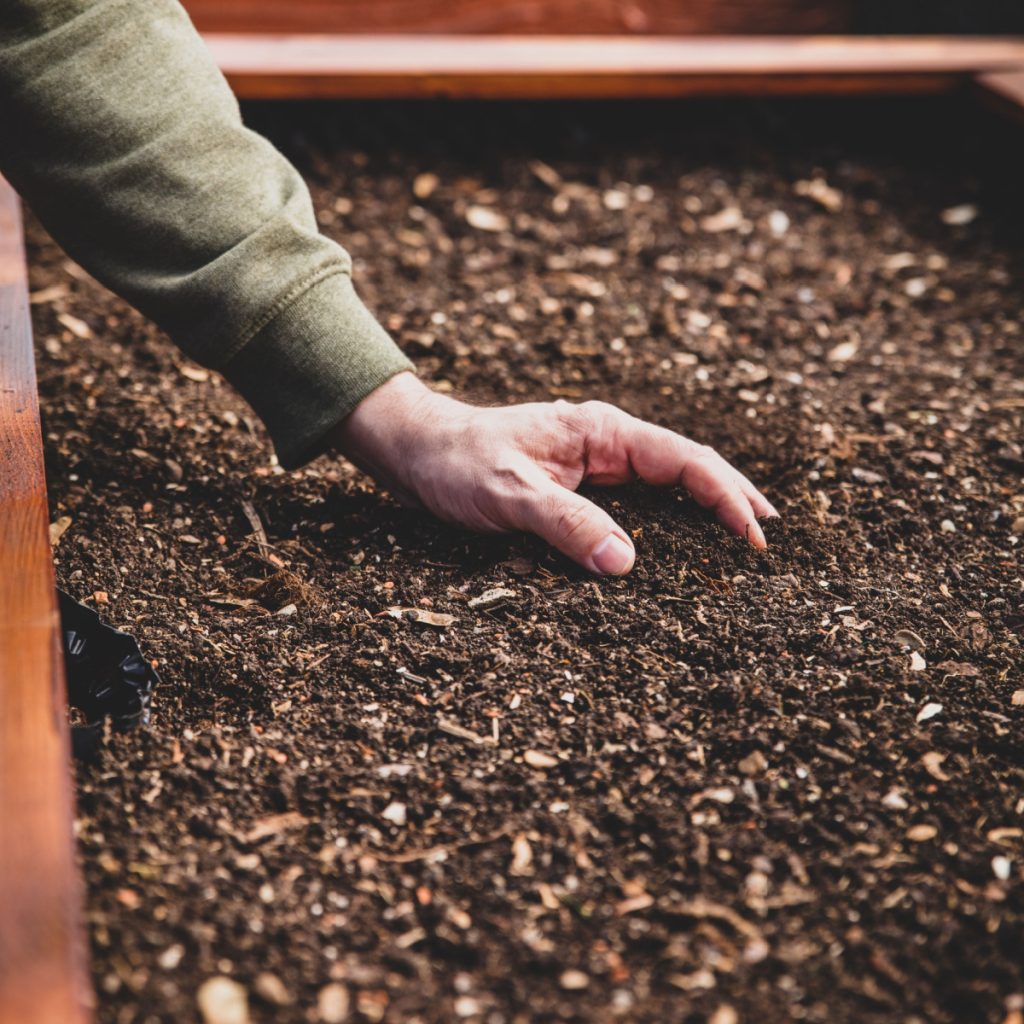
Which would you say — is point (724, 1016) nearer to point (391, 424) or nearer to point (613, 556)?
point (613, 556)

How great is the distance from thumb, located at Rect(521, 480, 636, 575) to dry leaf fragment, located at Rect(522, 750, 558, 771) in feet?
0.88

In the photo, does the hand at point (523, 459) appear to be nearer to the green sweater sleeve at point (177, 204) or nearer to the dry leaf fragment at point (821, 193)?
the green sweater sleeve at point (177, 204)

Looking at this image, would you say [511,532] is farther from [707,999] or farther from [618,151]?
[618,151]

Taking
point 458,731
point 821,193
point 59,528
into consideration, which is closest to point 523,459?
point 458,731

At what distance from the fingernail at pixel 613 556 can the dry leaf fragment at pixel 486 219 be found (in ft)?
3.98

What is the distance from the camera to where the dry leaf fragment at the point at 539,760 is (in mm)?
1101

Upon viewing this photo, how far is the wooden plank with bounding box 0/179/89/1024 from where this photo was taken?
730 mm

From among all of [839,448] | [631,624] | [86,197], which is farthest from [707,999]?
[86,197]

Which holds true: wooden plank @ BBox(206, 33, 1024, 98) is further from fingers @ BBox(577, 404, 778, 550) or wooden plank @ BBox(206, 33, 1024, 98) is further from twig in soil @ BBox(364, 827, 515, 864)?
twig in soil @ BBox(364, 827, 515, 864)

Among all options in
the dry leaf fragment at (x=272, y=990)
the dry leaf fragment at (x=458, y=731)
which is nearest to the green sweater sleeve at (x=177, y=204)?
the dry leaf fragment at (x=458, y=731)

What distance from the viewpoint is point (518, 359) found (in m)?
1.88

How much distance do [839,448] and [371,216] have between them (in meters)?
1.19

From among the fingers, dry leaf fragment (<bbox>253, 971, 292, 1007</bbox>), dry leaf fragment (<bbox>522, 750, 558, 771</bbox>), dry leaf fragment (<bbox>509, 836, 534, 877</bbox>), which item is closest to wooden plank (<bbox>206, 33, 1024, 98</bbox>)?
the fingers

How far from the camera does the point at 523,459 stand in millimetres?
1317
